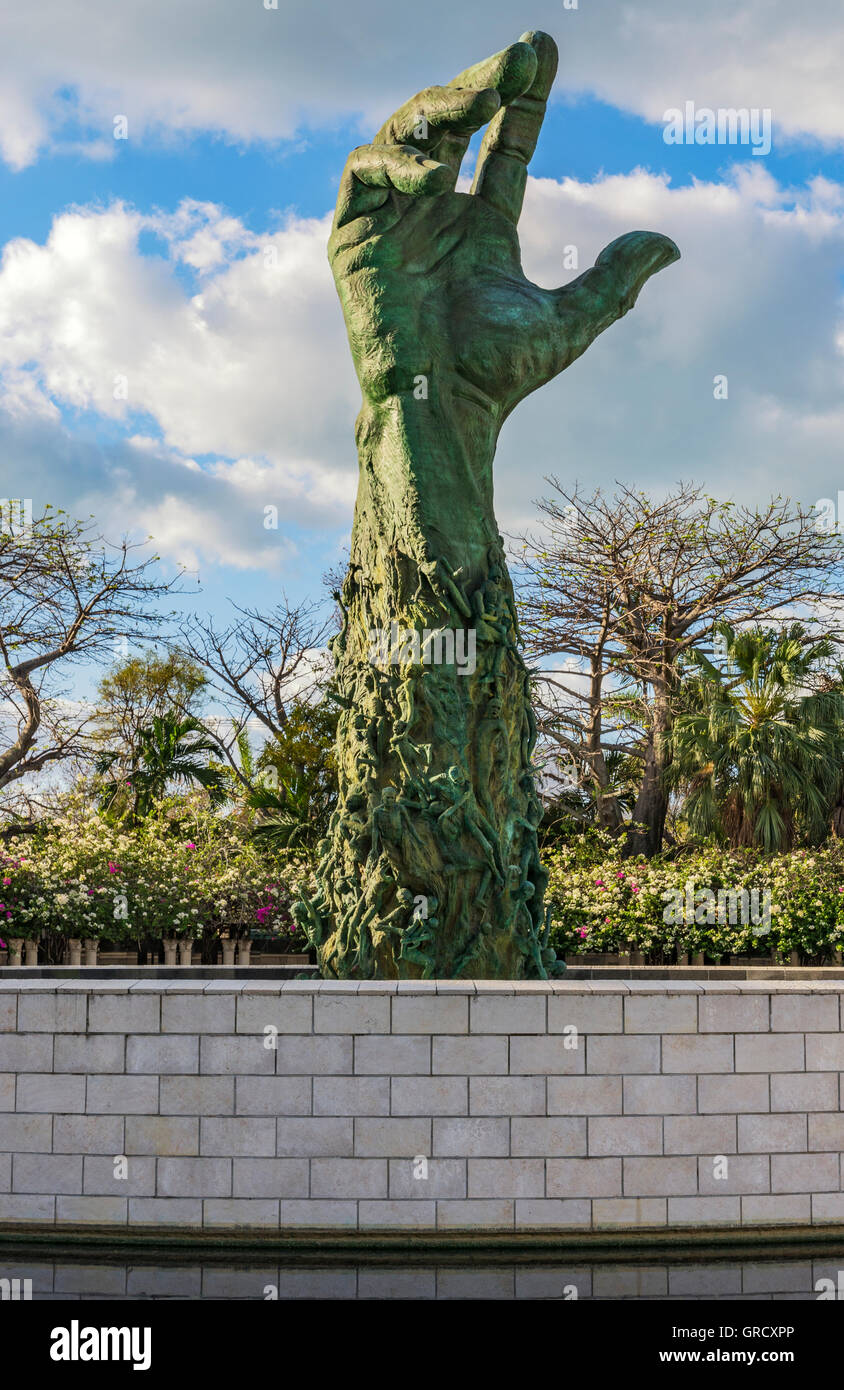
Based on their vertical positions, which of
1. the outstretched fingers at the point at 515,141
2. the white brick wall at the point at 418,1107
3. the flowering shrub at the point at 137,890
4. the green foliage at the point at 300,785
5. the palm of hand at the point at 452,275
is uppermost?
the outstretched fingers at the point at 515,141

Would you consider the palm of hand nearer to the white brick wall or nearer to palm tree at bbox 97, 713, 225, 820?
the white brick wall

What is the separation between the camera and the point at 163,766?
19703 millimetres

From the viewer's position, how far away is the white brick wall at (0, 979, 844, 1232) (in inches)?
171

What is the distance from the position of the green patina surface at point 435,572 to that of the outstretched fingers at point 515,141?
0.04 metres

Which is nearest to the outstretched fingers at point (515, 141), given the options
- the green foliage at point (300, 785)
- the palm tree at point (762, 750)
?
the green foliage at point (300, 785)

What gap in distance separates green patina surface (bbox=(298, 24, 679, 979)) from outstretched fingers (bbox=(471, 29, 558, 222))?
0.04 m

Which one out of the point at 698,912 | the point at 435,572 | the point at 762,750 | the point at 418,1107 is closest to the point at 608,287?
the point at 435,572

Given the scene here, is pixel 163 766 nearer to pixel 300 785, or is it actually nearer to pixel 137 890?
pixel 300 785

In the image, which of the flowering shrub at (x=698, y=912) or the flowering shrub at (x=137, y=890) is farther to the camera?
the flowering shrub at (x=698, y=912)

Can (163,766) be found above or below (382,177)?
below

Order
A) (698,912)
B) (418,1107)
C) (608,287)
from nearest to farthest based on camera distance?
(418,1107) → (608,287) → (698,912)

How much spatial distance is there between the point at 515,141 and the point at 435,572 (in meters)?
2.84

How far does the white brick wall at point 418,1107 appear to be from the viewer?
433cm

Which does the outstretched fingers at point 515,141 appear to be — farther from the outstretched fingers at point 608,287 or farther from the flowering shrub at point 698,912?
the flowering shrub at point 698,912
